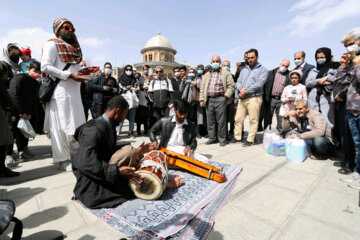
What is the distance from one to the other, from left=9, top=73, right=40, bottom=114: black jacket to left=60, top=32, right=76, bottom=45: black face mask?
4.04 ft

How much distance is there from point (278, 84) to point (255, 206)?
3.92 meters

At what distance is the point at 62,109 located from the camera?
3.00m

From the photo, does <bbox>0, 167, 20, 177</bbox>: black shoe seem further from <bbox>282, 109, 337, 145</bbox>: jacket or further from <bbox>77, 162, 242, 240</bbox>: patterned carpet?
<bbox>282, 109, 337, 145</bbox>: jacket

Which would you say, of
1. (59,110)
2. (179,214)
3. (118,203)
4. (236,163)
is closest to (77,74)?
(59,110)

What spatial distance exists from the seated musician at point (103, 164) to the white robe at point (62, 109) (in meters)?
1.14

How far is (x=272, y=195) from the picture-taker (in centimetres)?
233

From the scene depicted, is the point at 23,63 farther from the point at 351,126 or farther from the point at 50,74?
the point at 351,126

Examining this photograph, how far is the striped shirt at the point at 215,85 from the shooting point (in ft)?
16.0

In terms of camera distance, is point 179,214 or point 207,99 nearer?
point 179,214

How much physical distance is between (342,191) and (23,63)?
5748 mm

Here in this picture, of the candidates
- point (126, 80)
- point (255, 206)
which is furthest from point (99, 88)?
point (255, 206)

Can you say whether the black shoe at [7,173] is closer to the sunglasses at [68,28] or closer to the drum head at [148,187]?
the drum head at [148,187]

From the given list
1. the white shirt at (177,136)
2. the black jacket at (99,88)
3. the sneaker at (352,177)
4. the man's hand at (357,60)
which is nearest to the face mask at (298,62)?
the man's hand at (357,60)

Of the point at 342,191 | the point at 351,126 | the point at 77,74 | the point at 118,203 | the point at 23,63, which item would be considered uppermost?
the point at 23,63
